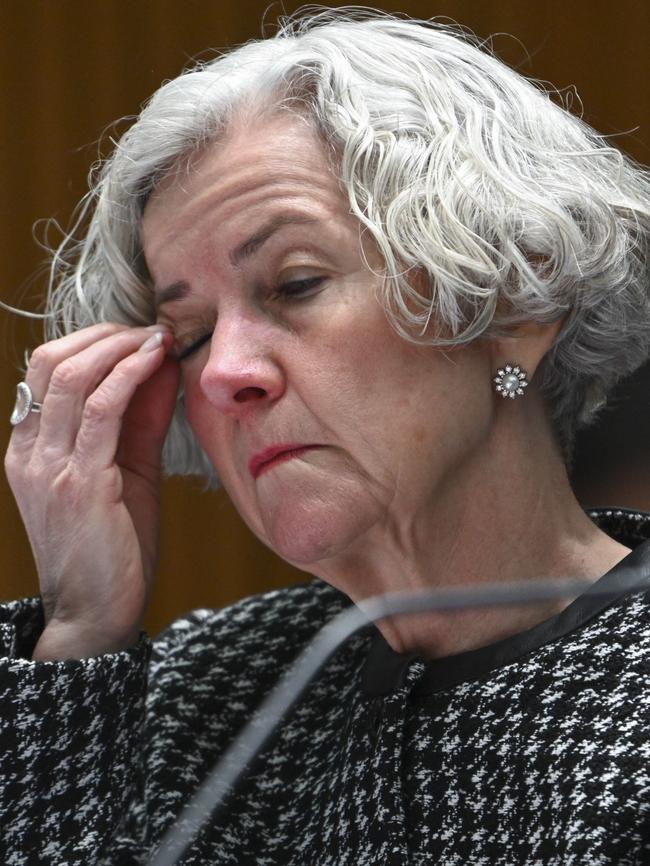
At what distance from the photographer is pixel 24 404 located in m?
1.55

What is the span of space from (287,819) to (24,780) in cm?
33

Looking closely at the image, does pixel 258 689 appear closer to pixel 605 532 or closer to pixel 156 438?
pixel 156 438

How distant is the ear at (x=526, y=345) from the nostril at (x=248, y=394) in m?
0.26

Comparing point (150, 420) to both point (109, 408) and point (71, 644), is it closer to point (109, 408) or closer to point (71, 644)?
point (109, 408)

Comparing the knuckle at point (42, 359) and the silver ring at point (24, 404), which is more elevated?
the knuckle at point (42, 359)

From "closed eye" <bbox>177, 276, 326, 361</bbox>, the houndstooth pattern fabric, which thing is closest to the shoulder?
the houndstooth pattern fabric

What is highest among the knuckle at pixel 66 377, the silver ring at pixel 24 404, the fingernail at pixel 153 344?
the fingernail at pixel 153 344

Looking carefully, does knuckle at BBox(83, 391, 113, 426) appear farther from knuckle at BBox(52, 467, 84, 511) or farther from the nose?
the nose

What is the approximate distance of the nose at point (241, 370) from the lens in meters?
1.32

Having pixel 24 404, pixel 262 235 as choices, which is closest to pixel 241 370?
pixel 262 235

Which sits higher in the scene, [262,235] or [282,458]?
[262,235]

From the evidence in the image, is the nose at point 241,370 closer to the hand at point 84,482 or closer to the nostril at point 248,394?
the nostril at point 248,394

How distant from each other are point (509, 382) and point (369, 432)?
0.58 ft

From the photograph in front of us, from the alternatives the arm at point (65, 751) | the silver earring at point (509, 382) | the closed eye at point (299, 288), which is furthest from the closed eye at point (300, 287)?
the arm at point (65, 751)
